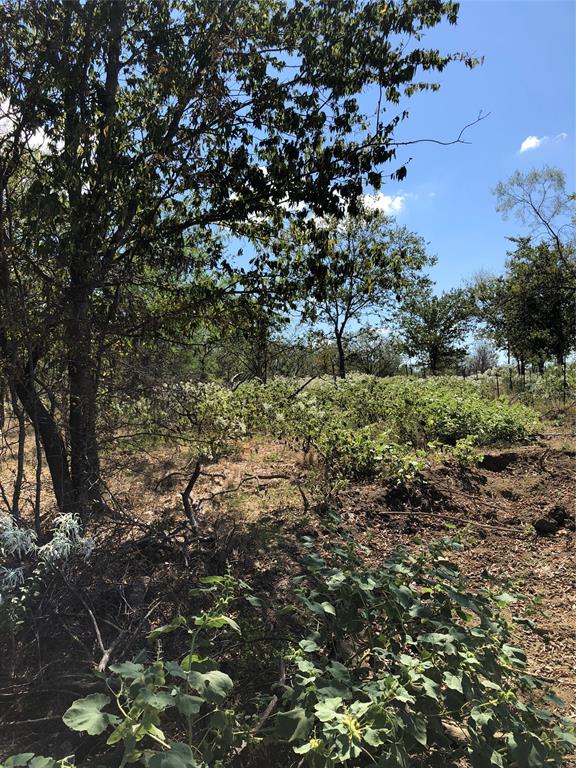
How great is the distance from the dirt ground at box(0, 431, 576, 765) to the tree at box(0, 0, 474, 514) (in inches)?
28.7

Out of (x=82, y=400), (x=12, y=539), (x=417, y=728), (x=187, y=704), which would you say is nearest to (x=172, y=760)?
(x=187, y=704)

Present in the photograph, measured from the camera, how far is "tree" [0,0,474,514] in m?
2.59

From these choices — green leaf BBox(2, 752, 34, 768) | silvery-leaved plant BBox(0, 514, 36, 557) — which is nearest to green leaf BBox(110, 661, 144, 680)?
green leaf BBox(2, 752, 34, 768)

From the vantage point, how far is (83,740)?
1610mm

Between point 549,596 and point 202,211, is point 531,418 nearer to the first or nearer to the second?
point 549,596

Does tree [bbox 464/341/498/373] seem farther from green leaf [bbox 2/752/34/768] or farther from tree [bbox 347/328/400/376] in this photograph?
green leaf [bbox 2/752/34/768]

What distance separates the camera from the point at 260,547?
328 centimetres

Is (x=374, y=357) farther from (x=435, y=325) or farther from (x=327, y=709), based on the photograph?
(x=327, y=709)

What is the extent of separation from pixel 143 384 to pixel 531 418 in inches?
259

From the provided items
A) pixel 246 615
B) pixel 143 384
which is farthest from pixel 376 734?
pixel 143 384

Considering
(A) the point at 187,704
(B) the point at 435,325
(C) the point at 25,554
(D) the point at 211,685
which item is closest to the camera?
(A) the point at 187,704

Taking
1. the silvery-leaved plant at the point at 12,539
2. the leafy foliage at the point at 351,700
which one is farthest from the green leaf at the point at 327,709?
the silvery-leaved plant at the point at 12,539

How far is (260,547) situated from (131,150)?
9.36 ft

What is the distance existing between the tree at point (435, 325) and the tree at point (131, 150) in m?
23.3
